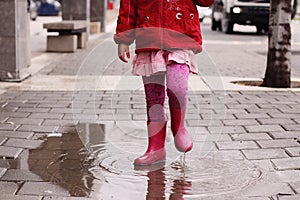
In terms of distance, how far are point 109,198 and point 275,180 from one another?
1070 millimetres

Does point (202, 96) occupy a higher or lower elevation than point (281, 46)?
lower

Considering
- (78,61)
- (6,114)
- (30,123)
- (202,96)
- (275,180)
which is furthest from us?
(78,61)

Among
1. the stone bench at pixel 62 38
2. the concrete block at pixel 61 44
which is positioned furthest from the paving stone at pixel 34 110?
the concrete block at pixel 61 44

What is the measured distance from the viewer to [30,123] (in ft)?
18.1

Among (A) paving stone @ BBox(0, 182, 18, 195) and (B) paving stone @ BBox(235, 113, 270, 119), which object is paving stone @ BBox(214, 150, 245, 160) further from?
(A) paving stone @ BBox(0, 182, 18, 195)

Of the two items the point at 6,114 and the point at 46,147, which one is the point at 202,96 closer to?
the point at 6,114

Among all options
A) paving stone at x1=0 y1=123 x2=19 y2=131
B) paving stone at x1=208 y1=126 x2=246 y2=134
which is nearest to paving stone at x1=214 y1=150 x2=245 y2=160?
paving stone at x1=208 y1=126 x2=246 y2=134

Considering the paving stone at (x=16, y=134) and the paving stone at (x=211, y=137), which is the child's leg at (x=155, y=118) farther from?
the paving stone at (x=16, y=134)

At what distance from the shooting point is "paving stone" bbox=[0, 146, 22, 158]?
4340 mm

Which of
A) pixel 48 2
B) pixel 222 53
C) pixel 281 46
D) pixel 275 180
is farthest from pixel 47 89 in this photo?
pixel 48 2

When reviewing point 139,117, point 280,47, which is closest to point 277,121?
point 139,117

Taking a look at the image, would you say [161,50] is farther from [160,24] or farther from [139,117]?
[139,117]

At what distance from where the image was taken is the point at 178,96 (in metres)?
4.11

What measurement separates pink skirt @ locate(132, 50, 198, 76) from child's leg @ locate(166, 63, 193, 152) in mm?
41
